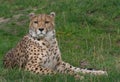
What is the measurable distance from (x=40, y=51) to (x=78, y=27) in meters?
4.81

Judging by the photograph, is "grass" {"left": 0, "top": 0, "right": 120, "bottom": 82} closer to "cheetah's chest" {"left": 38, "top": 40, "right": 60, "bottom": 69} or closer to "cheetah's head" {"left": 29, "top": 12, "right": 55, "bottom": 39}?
"cheetah's chest" {"left": 38, "top": 40, "right": 60, "bottom": 69}

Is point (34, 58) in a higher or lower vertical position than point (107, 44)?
higher

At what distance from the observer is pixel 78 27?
14.9 m

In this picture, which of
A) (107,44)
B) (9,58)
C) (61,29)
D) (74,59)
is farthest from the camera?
(61,29)

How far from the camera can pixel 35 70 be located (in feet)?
31.7

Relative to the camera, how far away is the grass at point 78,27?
38.8 feet

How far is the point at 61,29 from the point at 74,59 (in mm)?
3400

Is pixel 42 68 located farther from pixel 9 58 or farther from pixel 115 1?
pixel 115 1

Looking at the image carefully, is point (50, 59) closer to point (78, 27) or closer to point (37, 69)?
point (37, 69)

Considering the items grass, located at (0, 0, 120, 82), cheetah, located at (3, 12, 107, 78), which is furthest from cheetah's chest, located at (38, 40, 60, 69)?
grass, located at (0, 0, 120, 82)

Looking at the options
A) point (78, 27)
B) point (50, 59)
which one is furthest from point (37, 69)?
point (78, 27)

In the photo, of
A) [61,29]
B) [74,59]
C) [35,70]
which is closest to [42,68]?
[35,70]

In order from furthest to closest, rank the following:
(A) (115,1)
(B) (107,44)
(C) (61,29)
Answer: (A) (115,1) < (C) (61,29) < (B) (107,44)

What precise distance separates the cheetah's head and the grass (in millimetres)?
1144
